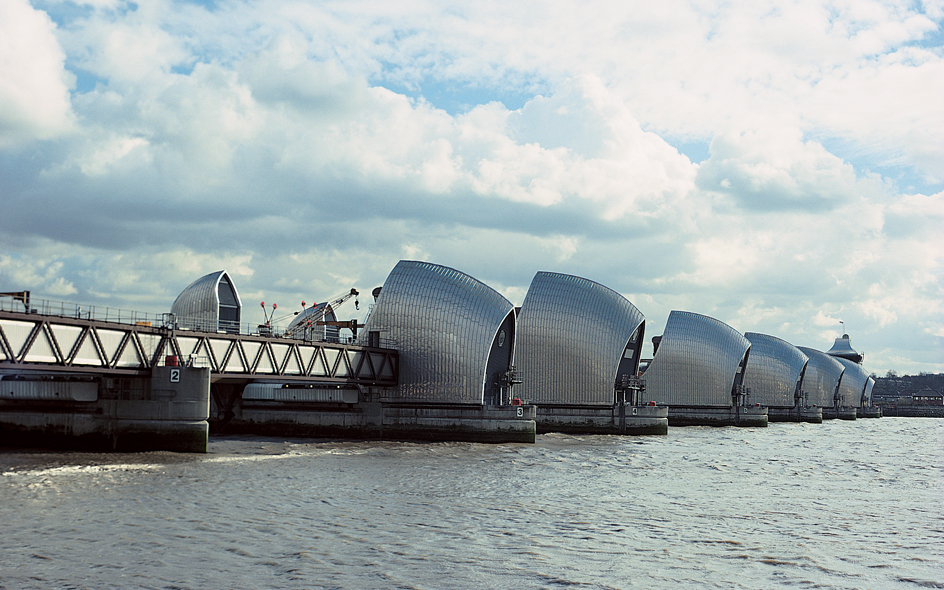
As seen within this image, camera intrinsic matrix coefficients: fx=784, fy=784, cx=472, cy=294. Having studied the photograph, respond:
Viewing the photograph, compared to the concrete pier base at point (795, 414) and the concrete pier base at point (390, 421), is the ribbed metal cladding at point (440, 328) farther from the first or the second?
the concrete pier base at point (795, 414)

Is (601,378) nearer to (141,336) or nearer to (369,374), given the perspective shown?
(369,374)

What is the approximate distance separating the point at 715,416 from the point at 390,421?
191 feet

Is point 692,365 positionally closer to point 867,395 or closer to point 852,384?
point 852,384

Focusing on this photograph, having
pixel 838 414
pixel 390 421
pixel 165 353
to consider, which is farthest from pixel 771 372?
pixel 165 353

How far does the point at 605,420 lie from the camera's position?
7500 cm

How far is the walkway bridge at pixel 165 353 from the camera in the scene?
1565 inches

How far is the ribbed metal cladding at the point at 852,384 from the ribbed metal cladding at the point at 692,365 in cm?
6612

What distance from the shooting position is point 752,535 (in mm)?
25109

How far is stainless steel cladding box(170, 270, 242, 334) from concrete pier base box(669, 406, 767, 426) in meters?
57.8

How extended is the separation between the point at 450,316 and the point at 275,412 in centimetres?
1662

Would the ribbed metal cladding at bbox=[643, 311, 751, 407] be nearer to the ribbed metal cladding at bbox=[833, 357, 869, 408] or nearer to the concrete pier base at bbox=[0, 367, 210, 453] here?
the ribbed metal cladding at bbox=[833, 357, 869, 408]

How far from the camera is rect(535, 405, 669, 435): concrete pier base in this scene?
74.6 meters

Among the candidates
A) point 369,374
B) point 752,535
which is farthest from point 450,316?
point 752,535

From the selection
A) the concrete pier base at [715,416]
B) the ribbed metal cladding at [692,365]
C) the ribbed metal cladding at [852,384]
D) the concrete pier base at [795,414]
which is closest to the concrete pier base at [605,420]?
the concrete pier base at [715,416]
